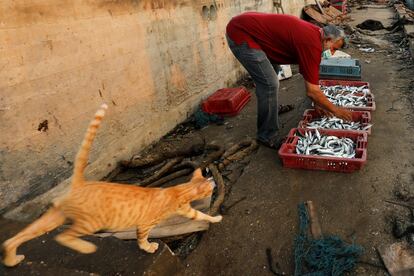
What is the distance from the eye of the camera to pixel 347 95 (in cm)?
704

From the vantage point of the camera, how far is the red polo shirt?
492 centimetres

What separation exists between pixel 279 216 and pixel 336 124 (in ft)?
7.68

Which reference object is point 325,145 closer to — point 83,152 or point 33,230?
point 83,152

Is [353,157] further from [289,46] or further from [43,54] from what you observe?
[43,54]

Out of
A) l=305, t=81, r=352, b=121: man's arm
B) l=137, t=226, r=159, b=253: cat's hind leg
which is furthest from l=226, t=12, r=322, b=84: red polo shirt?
l=137, t=226, r=159, b=253: cat's hind leg

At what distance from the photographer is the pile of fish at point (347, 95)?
6754 mm

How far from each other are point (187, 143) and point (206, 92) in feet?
6.74

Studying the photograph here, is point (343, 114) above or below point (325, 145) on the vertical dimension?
above

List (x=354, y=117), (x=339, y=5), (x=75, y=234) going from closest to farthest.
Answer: (x=75, y=234) → (x=354, y=117) → (x=339, y=5)

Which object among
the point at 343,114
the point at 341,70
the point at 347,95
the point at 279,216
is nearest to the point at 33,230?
the point at 279,216

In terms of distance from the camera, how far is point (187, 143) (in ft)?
21.6

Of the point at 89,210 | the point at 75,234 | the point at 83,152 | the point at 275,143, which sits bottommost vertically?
the point at 275,143

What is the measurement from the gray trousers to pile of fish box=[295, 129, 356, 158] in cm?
64

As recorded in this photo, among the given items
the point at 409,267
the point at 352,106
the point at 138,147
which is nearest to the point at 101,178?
the point at 138,147
